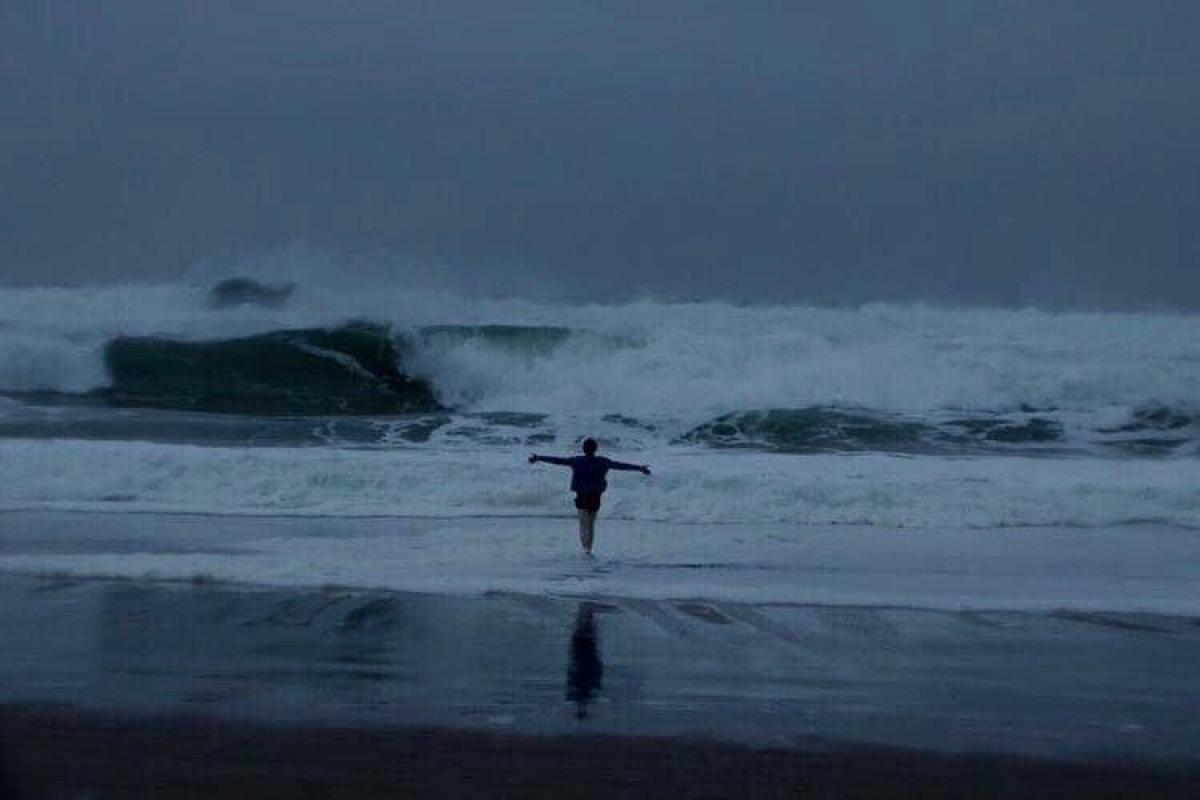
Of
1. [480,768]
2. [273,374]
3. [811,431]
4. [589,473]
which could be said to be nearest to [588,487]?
[589,473]

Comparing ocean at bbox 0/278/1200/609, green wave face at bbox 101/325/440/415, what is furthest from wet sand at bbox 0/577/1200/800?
green wave face at bbox 101/325/440/415

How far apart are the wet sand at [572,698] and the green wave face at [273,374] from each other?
15.3 m

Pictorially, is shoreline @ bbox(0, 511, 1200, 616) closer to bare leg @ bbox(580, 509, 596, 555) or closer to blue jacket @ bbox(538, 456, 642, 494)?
bare leg @ bbox(580, 509, 596, 555)

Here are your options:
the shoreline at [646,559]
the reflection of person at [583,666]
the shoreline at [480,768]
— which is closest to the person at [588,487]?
the shoreline at [646,559]

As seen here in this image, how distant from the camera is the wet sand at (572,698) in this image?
503 centimetres

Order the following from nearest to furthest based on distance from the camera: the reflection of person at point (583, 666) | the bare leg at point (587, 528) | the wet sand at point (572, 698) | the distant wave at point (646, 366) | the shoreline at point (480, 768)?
the shoreline at point (480, 768) < the wet sand at point (572, 698) < the reflection of person at point (583, 666) < the bare leg at point (587, 528) < the distant wave at point (646, 366)

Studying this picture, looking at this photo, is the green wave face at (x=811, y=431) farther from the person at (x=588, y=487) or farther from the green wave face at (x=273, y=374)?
the person at (x=588, y=487)

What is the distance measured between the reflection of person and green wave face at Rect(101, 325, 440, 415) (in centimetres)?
1582

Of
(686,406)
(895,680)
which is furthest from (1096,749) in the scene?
(686,406)

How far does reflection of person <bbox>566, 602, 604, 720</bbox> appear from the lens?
614cm

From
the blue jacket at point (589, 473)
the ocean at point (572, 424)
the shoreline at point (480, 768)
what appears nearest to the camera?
the shoreline at point (480, 768)

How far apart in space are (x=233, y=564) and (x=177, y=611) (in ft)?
5.13

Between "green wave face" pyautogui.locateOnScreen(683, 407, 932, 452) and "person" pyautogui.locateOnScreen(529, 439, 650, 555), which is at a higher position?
"green wave face" pyautogui.locateOnScreen(683, 407, 932, 452)

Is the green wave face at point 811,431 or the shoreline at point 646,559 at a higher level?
the green wave face at point 811,431
